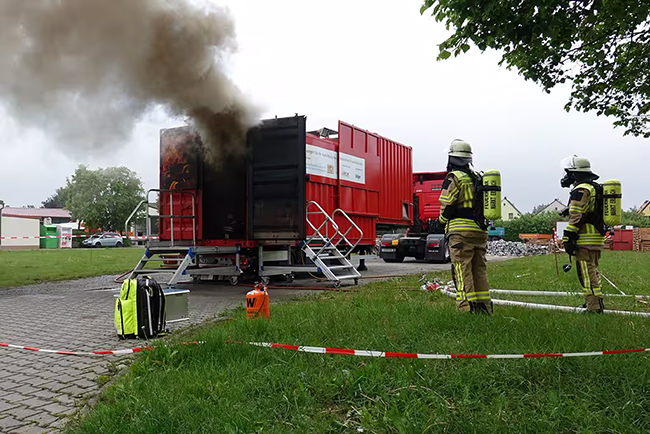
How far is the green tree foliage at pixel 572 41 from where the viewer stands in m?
4.73

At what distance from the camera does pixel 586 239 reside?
5879mm

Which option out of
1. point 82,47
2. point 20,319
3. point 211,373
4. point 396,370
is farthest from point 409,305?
point 82,47

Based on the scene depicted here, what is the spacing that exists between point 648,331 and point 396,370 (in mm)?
2640

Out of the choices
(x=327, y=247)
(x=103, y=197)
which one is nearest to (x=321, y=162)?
(x=327, y=247)

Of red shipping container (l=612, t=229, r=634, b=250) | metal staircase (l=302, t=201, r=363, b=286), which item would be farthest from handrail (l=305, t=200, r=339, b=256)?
red shipping container (l=612, t=229, r=634, b=250)

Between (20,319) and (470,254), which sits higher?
(470,254)

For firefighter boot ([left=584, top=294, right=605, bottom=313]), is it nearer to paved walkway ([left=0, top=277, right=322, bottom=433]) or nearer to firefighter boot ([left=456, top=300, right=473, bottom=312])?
firefighter boot ([left=456, top=300, right=473, bottom=312])

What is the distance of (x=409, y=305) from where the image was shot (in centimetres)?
605

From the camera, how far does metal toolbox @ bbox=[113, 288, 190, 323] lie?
5.94m

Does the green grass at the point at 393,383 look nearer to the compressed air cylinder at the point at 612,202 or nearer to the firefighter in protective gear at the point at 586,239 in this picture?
the firefighter in protective gear at the point at 586,239

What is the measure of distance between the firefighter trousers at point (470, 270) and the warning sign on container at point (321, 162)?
5389mm

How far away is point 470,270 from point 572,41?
331 cm

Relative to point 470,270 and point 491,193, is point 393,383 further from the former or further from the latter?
point 491,193

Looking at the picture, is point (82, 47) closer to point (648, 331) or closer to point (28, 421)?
point (28, 421)
